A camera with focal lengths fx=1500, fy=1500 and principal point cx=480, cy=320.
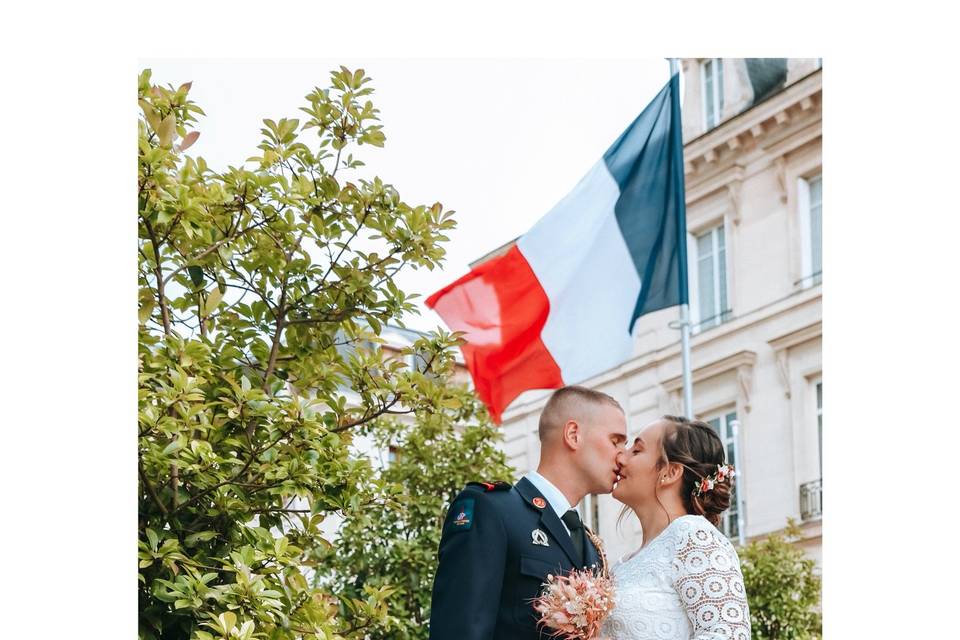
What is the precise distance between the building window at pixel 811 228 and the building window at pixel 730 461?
228cm

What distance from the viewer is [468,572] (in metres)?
4.86

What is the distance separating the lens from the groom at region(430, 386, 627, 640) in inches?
190

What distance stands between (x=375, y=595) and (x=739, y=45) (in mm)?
3473

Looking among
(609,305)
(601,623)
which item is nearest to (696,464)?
(601,623)

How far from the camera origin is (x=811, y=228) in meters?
20.5

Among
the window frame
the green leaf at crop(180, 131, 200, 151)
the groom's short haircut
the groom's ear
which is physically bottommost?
the groom's ear

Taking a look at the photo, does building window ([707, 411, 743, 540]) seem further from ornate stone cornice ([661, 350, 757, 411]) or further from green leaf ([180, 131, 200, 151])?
green leaf ([180, 131, 200, 151])

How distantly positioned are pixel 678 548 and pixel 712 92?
18.4 m

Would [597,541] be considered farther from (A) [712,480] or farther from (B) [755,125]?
(B) [755,125]

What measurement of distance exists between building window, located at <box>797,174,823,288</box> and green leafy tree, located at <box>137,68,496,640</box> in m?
14.0

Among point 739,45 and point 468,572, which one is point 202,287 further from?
point 739,45

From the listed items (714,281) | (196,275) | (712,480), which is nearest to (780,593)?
(714,281)

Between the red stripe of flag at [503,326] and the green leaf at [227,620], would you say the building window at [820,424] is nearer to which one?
the red stripe of flag at [503,326]

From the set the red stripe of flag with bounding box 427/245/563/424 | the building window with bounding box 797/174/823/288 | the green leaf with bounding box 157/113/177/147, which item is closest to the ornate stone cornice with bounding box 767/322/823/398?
the building window with bounding box 797/174/823/288
